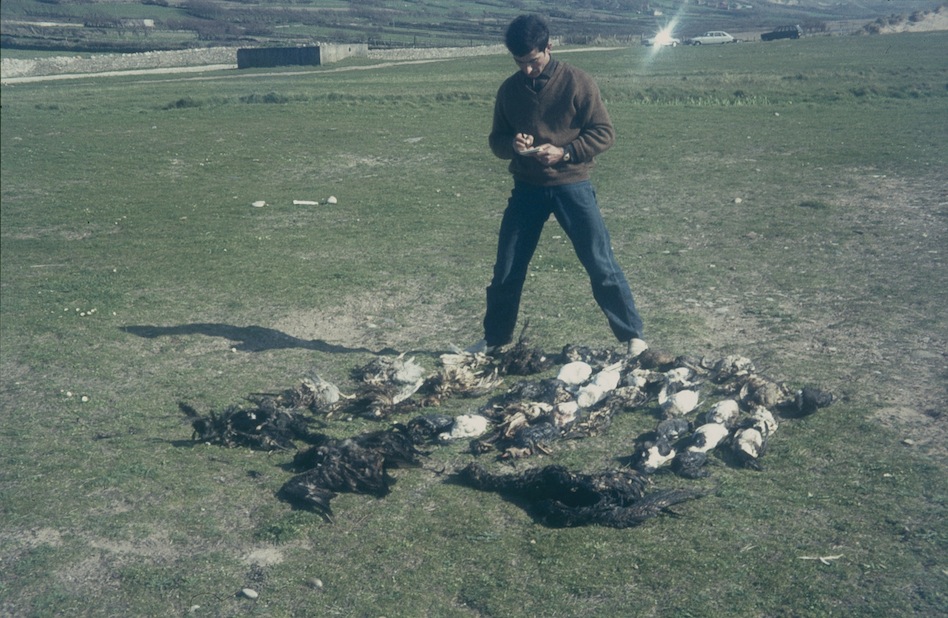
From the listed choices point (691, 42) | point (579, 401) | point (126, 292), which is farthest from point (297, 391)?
point (691, 42)

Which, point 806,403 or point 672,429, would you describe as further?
→ point 806,403

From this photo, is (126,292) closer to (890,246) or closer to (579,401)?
(579,401)

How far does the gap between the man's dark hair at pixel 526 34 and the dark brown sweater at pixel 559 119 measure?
0.79ft

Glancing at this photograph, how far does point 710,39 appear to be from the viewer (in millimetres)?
72562

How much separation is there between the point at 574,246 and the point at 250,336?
9.75 ft

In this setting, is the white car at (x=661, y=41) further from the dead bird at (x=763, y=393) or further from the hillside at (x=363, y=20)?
the dead bird at (x=763, y=393)

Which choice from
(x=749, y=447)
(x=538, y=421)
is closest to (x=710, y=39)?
(x=538, y=421)

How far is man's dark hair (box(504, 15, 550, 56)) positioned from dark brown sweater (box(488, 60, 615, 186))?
0.79ft

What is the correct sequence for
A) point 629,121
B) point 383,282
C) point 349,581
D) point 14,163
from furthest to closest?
point 629,121, point 14,163, point 383,282, point 349,581

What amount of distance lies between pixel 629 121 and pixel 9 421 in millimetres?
19227

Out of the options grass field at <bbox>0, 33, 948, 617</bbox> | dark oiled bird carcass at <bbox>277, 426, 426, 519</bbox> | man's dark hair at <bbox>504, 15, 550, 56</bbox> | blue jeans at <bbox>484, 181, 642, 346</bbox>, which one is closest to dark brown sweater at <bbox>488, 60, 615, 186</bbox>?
blue jeans at <bbox>484, 181, 642, 346</bbox>

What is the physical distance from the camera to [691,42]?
72.0 meters

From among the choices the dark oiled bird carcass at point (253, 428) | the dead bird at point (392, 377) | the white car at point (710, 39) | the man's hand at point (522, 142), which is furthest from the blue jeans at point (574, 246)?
the white car at point (710, 39)

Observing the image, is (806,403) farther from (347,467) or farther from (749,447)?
(347,467)
